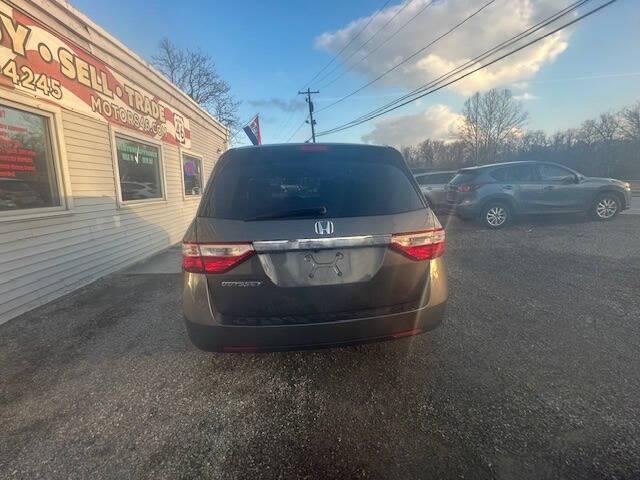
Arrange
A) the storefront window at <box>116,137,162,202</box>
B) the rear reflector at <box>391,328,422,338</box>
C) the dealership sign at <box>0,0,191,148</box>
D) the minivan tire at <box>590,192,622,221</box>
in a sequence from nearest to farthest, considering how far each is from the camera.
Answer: the rear reflector at <box>391,328,422,338</box> < the dealership sign at <box>0,0,191,148</box> < the storefront window at <box>116,137,162,202</box> < the minivan tire at <box>590,192,622,221</box>

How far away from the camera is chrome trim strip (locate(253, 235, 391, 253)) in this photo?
6.48 ft

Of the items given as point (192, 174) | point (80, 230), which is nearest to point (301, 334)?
point (80, 230)

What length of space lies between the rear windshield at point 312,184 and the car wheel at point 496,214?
7.59 metres

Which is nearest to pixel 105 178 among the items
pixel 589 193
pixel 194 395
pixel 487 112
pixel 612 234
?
pixel 194 395

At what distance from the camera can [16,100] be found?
4.21 metres

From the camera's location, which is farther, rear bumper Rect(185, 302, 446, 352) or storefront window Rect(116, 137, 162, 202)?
storefront window Rect(116, 137, 162, 202)

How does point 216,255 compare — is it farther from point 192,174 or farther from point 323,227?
point 192,174

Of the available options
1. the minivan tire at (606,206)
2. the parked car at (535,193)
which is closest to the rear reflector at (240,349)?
the parked car at (535,193)

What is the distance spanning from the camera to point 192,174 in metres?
11.1

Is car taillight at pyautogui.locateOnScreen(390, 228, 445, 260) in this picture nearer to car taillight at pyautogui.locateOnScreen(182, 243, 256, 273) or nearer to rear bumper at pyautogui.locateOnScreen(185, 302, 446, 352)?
rear bumper at pyautogui.locateOnScreen(185, 302, 446, 352)

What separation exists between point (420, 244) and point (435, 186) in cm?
1151

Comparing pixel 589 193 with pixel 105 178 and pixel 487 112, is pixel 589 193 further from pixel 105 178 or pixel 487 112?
pixel 487 112

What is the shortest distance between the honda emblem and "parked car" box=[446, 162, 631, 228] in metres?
8.18

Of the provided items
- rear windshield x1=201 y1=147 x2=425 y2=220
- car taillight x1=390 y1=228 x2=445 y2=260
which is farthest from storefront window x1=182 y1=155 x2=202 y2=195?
car taillight x1=390 y1=228 x2=445 y2=260
